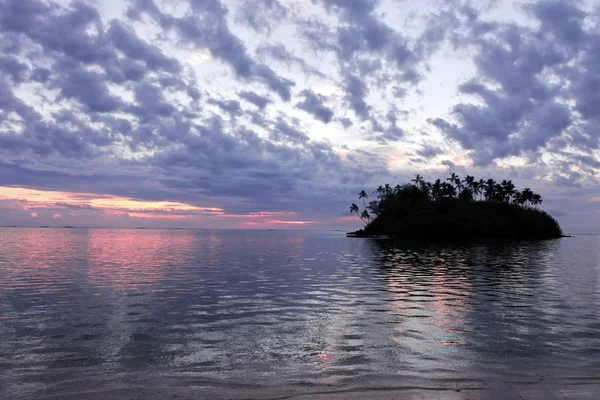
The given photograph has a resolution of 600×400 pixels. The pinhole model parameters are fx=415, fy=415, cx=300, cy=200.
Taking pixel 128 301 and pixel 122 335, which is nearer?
pixel 122 335

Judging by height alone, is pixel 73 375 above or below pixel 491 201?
below

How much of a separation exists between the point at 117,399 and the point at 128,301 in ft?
50.7

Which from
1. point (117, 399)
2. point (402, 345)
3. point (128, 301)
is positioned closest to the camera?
point (117, 399)

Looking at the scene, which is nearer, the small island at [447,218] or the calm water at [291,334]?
the calm water at [291,334]

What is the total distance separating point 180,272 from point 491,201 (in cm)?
18706

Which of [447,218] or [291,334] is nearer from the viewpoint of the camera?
[291,334]

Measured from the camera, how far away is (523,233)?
181625 millimetres

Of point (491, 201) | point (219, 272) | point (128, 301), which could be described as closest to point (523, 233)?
point (491, 201)

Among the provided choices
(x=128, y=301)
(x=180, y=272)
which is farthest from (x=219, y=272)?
(x=128, y=301)

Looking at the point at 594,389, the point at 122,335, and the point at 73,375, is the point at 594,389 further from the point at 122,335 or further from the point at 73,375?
the point at 122,335

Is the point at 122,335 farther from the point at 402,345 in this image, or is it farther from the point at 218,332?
the point at 402,345

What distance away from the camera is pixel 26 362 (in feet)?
42.0

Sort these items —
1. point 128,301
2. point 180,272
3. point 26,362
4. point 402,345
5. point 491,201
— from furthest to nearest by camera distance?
point 491,201, point 180,272, point 128,301, point 402,345, point 26,362

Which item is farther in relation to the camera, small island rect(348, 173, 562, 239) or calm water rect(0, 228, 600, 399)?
small island rect(348, 173, 562, 239)
